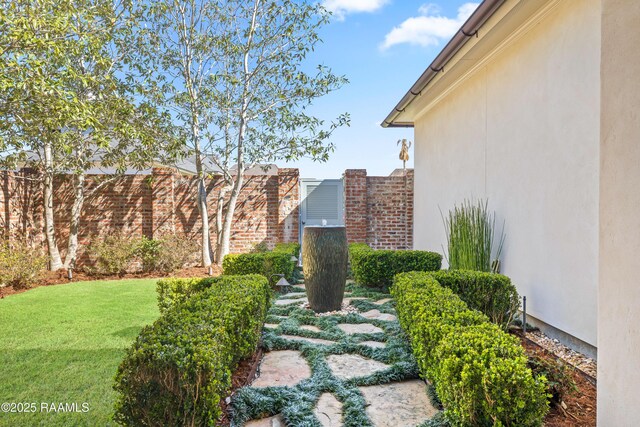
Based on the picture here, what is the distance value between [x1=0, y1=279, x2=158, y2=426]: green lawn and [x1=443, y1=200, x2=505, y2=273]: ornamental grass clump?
4128 millimetres

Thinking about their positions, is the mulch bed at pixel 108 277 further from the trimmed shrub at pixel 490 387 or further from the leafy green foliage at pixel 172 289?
the trimmed shrub at pixel 490 387

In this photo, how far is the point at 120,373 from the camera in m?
2.10

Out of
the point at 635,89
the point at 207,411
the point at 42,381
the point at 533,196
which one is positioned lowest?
the point at 42,381

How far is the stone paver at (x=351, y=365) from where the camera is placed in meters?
3.28

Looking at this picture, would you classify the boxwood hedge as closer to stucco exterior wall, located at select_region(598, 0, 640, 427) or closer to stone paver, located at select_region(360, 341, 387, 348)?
stone paver, located at select_region(360, 341, 387, 348)

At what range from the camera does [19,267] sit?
295 inches

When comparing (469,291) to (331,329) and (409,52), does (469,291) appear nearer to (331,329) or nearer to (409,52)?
(331,329)

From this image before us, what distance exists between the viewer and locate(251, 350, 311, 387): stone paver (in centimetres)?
311

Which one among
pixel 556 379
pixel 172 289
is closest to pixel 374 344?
pixel 556 379

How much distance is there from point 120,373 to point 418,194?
26.2 ft

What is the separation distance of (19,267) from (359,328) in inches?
259

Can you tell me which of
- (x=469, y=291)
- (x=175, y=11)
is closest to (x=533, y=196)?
(x=469, y=291)

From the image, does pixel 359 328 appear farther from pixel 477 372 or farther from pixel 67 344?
pixel 67 344

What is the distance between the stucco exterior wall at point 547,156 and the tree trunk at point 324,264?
210 centimetres
